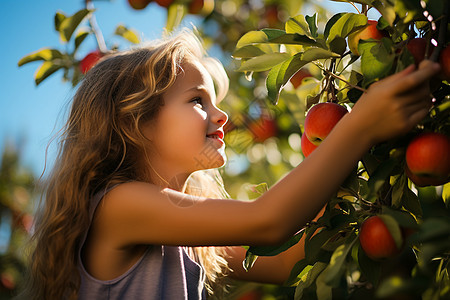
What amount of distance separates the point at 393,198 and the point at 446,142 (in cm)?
14

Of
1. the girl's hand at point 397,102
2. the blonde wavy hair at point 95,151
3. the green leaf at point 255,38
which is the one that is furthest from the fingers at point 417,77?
the blonde wavy hair at point 95,151

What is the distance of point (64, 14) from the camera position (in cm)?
176

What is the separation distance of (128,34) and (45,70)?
336 mm

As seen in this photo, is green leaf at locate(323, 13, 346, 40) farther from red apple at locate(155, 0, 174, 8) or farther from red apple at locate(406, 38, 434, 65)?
red apple at locate(155, 0, 174, 8)

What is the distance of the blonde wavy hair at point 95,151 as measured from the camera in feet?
3.62

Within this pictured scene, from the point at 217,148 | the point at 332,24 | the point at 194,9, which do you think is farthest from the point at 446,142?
→ the point at 194,9

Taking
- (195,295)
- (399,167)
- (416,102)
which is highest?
(416,102)

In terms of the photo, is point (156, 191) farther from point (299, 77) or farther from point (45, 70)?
point (299, 77)

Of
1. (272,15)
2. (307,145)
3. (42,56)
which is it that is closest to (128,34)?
(42,56)

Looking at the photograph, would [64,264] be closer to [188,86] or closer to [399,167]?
[188,86]

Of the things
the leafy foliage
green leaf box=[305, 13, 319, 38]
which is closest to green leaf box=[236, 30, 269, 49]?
the leafy foliage

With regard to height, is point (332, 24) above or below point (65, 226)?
above

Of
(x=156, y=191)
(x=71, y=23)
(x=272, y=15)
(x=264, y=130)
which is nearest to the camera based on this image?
(x=156, y=191)

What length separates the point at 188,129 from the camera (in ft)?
3.77
